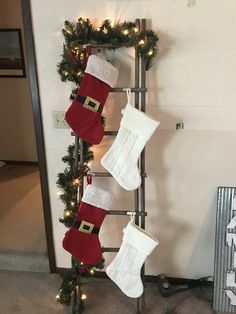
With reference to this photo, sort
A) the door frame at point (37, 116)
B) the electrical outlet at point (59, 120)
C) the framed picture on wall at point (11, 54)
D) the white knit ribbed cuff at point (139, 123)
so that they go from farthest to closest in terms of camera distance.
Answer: the framed picture on wall at point (11, 54)
the electrical outlet at point (59, 120)
the door frame at point (37, 116)
the white knit ribbed cuff at point (139, 123)

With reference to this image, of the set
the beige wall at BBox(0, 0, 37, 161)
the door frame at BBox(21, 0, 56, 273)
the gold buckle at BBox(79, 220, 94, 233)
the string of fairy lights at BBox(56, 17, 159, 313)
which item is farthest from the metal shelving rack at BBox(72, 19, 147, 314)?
the beige wall at BBox(0, 0, 37, 161)

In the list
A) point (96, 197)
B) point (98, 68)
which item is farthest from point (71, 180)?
point (98, 68)

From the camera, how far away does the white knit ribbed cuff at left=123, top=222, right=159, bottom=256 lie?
1.57 metres

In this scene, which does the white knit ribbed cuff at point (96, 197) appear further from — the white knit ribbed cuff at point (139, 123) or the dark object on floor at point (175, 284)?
the dark object on floor at point (175, 284)

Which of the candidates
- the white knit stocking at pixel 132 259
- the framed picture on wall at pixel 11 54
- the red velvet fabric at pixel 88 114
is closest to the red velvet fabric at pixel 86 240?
the white knit stocking at pixel 132 259

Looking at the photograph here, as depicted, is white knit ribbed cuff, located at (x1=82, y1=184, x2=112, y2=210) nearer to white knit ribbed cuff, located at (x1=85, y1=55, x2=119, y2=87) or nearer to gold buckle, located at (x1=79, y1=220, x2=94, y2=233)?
gold buckle, located at (x1=79, y1=220, x2=94, y2=233)

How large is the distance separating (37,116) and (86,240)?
0.75 meters

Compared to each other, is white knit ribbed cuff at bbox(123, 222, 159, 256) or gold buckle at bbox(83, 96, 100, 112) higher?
gold buckle at bbox(83, 96, 100, 112)

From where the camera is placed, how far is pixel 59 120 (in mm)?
1834

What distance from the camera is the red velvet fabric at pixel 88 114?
60.6 inches

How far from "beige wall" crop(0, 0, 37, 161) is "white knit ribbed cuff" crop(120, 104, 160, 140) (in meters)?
2.20

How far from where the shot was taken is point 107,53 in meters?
1.69

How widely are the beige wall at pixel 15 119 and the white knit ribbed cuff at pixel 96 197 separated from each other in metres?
2.09

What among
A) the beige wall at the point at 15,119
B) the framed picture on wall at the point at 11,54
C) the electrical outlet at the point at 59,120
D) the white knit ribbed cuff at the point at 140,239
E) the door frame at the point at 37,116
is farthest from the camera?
the beige wall at the point at 15,119
